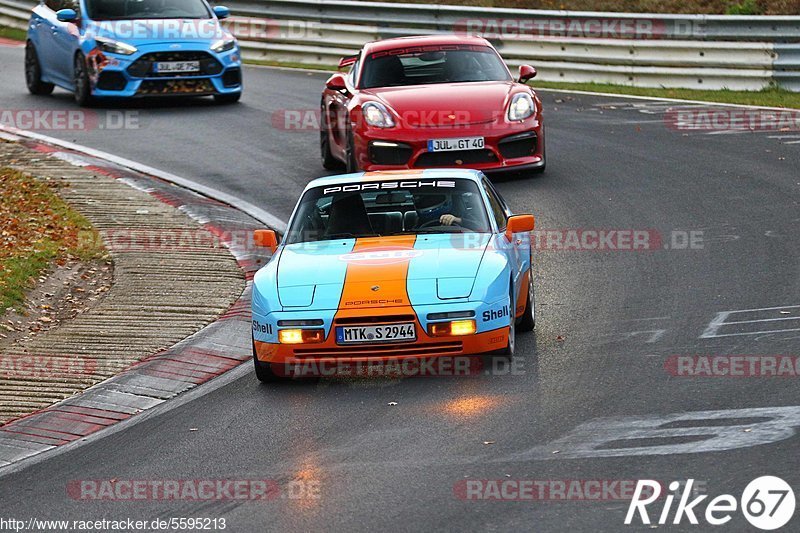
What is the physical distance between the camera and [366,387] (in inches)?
348

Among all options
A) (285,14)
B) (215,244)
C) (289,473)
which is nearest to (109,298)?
(215,244)

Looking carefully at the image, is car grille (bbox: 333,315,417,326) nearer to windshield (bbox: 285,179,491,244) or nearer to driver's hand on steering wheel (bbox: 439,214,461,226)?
windshield (bbox: 285,179,491,244)

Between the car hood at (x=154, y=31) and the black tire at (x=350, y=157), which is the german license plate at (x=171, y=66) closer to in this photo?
the car hood at (x=154, y=31)

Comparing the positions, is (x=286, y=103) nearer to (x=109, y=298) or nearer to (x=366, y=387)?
(x=109, y=298)

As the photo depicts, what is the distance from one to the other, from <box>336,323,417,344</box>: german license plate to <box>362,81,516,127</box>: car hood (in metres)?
6.65

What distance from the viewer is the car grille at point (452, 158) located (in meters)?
15.1

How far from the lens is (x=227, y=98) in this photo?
71.0ft

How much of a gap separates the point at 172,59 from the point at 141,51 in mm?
438

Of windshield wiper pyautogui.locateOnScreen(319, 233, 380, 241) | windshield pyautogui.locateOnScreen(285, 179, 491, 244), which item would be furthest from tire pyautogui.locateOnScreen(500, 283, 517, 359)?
windshield wiper pyautogui.locateOnScreen(319, 233, 380, 241)

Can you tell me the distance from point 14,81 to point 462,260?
1639 cm

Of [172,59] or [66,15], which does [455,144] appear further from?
[66,15]

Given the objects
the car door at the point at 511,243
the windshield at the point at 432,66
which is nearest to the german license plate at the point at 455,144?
A: the windshield at the point at 432,66

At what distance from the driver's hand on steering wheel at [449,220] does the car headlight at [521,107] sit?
5.41m

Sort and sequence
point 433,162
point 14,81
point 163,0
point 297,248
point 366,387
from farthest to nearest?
point 14,81, point 163,0, point 433,162, point 297,248, point 366,387
